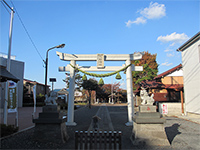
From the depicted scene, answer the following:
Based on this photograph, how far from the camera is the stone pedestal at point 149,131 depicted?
251 inches

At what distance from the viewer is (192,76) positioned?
16.2 m

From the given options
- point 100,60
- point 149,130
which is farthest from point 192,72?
point 149,130

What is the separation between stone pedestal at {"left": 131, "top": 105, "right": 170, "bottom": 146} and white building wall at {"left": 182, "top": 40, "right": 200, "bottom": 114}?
11.1 metres

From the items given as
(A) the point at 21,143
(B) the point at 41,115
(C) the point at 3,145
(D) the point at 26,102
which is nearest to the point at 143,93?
(B) the point at 41,115

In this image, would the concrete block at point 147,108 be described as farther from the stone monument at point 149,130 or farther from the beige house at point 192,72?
the beige house at point 192,72

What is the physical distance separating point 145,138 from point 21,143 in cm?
537

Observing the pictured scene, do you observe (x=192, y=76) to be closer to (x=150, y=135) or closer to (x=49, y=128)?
(x=150, y=135)

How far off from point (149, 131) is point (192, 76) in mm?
12700

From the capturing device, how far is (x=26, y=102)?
108ft

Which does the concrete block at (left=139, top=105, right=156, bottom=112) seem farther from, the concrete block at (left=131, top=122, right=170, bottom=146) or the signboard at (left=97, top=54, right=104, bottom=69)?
the signboard at (left=97, top=54, right=104, bottom=69)

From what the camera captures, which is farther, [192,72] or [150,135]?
[192,72]

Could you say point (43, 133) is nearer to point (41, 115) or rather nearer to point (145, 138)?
point (41, 115)

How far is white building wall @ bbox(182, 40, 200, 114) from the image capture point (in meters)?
15.2

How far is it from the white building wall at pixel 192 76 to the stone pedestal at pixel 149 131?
36.6 ft
